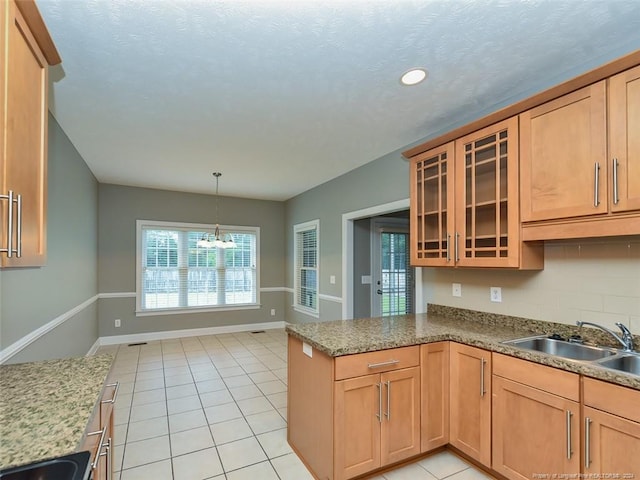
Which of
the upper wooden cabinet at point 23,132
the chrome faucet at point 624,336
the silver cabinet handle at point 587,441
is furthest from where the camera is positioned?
the chrome faucet at point 624,336

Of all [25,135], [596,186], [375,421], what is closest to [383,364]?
[375,421]

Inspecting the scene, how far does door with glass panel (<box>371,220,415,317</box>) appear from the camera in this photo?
191 inches

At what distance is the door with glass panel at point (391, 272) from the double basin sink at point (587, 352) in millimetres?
2747

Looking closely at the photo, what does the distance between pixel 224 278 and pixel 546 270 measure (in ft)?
17.0

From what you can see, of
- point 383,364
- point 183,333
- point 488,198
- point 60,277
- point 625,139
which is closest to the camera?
point 625,139

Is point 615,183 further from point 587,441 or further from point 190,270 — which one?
point 190,270

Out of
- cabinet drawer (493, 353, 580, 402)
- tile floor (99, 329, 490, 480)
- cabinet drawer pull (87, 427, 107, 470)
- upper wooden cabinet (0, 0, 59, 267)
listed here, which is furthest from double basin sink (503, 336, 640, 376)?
upper wooden cabinet (0, 0, 59, 267)

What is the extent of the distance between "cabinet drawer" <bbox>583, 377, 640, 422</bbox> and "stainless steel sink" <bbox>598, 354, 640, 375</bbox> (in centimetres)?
25

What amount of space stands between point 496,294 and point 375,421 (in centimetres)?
140

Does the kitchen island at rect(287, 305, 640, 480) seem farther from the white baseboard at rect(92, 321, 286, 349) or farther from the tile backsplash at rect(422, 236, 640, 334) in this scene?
the white baseboard at rect(92, 321, 286, 349)

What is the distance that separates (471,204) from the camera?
→ 8.18 feet

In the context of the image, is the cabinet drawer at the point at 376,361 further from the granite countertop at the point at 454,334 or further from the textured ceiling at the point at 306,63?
the textured ceiling at the point at 306,63

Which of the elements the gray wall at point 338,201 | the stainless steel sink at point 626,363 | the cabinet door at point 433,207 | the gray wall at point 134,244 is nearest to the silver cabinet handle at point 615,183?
the stainless steel sink at point 626,363

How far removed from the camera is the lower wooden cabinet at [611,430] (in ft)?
4.73
